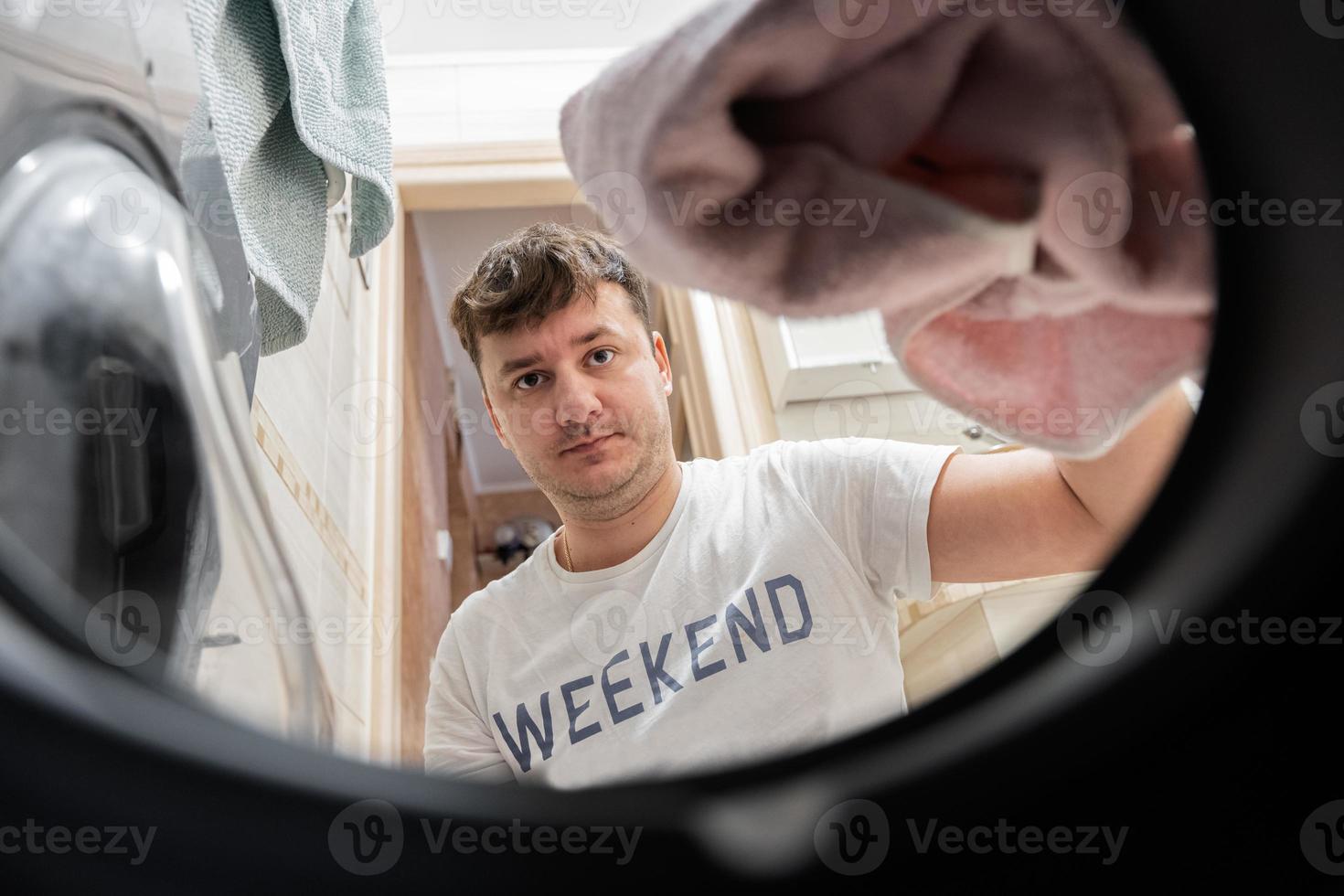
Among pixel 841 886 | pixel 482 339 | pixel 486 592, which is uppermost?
pixel 482 339

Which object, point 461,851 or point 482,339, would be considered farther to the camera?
point 482,339

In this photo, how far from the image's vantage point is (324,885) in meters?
0.15

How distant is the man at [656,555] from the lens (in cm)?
44

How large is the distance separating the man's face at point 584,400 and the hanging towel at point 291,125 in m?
0.13

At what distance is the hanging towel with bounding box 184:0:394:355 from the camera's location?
1.34 feet

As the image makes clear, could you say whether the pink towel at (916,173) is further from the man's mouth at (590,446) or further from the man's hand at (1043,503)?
the man's mouth at (590,446)

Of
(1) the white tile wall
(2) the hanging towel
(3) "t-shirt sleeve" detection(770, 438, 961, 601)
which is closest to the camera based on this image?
(2) the hanging towel

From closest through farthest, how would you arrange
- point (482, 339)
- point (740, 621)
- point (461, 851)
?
point (461, 851)
point (740, 621)
point (482, 339)

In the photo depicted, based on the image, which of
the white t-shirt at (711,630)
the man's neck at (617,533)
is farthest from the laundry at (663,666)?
the man's neck at (617,533)

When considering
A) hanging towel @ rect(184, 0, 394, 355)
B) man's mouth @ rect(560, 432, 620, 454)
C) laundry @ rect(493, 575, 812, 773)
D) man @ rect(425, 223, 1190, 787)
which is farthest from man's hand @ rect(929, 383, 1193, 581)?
hanging towel @ rect(184, 0, 394, 355)

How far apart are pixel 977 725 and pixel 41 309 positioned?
10.9 inches

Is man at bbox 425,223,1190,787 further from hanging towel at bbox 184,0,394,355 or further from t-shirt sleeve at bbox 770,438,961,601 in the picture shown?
hanging towel at bbox 184,0,394,355

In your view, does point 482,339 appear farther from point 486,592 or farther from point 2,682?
point 2,682

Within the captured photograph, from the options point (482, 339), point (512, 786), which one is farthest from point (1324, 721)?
point (482, 339)
